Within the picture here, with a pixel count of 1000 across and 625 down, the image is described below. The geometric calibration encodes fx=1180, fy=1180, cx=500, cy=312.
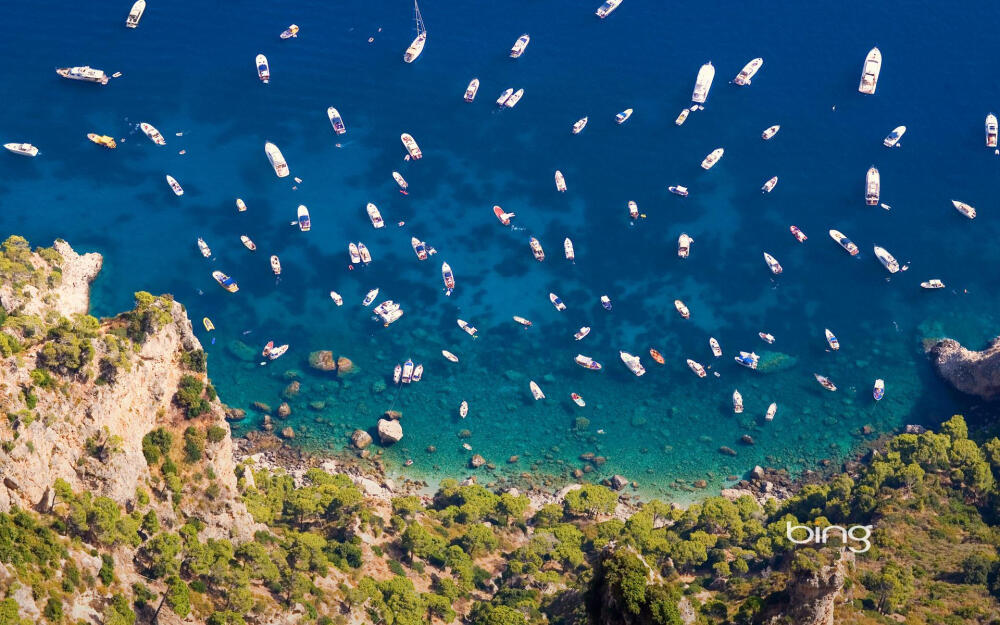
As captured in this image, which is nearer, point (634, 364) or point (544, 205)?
point (634, 364)

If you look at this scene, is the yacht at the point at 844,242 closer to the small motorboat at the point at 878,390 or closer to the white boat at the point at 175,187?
the small motorboat at the point at 878,390

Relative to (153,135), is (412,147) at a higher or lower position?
higher

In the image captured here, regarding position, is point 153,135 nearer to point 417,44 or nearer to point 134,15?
point 134,15

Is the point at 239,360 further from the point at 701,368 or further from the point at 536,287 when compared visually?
the point at 701,368

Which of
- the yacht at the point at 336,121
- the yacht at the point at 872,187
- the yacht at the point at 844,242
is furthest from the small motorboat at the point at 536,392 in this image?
the yacht at the point at 872,187

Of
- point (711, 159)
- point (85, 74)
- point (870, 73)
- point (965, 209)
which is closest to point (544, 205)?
point (711, 159)

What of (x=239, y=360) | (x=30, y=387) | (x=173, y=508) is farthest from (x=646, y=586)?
(x=239, y=360)
